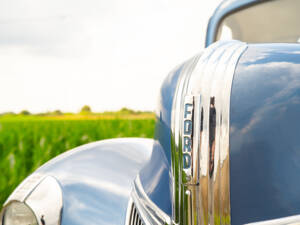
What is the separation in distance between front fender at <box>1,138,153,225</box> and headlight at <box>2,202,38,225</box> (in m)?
0.04

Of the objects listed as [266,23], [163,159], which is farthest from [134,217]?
[266,23]

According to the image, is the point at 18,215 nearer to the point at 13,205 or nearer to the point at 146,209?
the point at 13,205

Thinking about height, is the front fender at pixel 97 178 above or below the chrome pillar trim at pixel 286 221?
below

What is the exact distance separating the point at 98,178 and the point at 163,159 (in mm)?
499

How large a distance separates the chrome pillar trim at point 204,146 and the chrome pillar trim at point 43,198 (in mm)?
580

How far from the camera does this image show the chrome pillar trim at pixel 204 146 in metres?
0.97

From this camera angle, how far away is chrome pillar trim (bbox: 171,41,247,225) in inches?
38.2

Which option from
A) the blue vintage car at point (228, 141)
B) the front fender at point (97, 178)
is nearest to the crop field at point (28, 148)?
the front fender at point (97, 178)

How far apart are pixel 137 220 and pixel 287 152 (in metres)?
0.65

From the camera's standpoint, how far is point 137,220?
1.34m

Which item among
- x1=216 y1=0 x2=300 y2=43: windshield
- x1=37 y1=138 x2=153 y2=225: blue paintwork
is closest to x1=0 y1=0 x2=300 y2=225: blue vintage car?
x1=37 y1=138 x2=153 y2=225: blue paintwork

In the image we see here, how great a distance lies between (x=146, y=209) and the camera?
49.2 inches

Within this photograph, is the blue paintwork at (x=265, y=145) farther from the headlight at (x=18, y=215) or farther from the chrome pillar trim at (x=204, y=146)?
the headlight at (x=18, y=215)


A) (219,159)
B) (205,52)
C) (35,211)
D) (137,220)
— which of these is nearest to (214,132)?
(219,159)
